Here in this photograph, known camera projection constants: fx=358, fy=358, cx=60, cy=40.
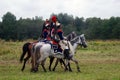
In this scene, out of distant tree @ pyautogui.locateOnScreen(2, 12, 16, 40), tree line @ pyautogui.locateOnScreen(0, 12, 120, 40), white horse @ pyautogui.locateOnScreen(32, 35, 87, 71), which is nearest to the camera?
white horse @ pyautogui.locateOnScreen(32, 35, 87, 71)

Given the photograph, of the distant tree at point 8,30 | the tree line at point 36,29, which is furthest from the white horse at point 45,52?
the tree line at point 36,29

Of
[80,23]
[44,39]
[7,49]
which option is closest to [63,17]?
[80,23]

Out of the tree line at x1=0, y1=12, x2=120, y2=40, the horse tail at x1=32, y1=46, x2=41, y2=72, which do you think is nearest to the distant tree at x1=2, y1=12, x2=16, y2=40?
the tree line at x1=0, y1=12, x2=120, y2=40

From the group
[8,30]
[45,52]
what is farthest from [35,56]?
[8,30]

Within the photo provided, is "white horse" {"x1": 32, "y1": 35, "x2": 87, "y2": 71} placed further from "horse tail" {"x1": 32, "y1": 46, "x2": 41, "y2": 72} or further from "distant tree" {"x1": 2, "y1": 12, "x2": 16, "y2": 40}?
"distant tree" {"x1": 2, "y1": 12, "x2": 16, "y2": 40}

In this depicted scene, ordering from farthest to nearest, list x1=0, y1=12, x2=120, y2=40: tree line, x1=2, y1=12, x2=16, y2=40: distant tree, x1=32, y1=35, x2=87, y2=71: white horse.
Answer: x1=0, y1=12, x2=120, y2=40: tree line < x1=2, y1=12, x2=16, y2=40: distant tree < x1=32, y1=35, x2=87, y2=71: white horse

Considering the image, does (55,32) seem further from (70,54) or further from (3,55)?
(3,55)

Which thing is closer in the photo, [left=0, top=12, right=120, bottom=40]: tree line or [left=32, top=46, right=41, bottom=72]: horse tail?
[left=32, top=46, right=41, bottom=72]: horse tail

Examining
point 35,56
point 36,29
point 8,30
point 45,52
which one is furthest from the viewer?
point 36,29

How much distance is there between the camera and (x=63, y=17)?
103 metres

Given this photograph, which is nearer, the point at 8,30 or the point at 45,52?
the point at 45,52

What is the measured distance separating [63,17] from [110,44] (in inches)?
2366

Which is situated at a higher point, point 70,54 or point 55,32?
point 55,32

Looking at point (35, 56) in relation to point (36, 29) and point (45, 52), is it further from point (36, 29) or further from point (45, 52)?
point (36, 29)
